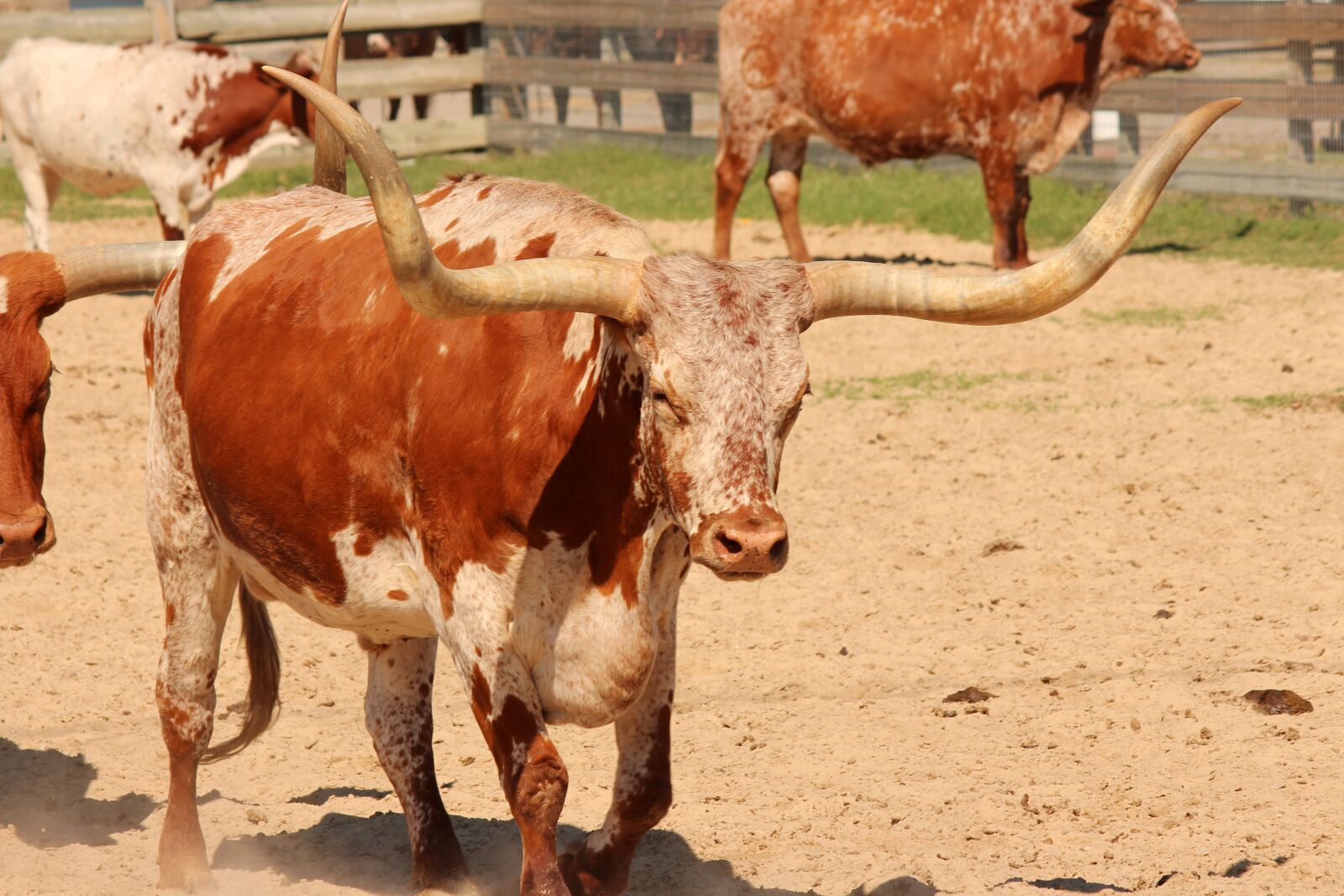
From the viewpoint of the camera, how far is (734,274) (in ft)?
10.7

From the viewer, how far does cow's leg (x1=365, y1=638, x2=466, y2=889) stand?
4191mm

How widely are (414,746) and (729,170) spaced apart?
8412 mm

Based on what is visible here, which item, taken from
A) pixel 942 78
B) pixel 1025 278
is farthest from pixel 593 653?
pixel 942 78

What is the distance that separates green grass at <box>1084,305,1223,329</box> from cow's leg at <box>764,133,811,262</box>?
231 centimetres

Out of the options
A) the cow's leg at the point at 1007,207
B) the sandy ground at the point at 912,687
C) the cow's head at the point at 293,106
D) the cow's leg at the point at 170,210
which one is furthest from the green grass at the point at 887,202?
the sandy ground at the point at 912,687

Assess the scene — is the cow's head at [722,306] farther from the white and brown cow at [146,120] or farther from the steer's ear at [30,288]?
the white and brown cow at [146,120]

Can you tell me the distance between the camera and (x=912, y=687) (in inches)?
207

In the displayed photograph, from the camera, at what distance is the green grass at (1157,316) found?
9758mm

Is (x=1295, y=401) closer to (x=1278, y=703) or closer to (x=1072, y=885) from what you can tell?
(x=1278, y=703)

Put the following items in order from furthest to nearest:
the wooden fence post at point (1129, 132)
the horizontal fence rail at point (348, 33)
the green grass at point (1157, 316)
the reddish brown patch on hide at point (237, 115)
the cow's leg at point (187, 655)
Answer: the horizontal fence rail at point (348, 33)
the wooden fence post at point (1129, 132)
the reddish brown patch on hide at point (237, 115)
the green grass at point (1157, 316)
the cow's leg at point (187, 655)

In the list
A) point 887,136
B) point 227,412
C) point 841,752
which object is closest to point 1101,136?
point 887,136

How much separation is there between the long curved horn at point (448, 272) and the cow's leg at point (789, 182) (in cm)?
846

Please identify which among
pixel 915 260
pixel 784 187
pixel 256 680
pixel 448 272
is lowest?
pixel 915 260

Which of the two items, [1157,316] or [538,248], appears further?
[1157,316]
